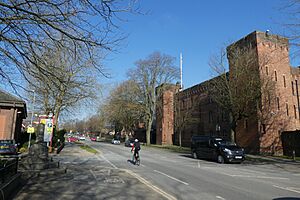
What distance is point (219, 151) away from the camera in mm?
22172

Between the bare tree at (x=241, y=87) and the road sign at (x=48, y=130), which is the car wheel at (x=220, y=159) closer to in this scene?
the bare tree at (x=241, y=87)

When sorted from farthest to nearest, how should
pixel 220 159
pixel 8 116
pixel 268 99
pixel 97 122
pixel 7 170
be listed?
1. pixel 97 122
2. pixel 268 99
3. pixel 8 116
4. pixel 220 159
5. pixel 7 170

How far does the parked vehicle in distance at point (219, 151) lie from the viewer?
21.5 meters

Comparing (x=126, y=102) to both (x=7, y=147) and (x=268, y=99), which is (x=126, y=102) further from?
(x=7, y=147)

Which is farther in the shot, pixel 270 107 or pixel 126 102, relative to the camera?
pixel 126 102

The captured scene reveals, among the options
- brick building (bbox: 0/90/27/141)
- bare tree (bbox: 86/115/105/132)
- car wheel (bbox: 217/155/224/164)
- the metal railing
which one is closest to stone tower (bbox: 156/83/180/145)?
bare tree (bbox: 86/115/105/132)

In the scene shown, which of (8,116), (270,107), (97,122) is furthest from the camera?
(97,122)

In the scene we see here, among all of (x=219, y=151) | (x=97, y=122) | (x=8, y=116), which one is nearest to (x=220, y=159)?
(x=219, y=151)

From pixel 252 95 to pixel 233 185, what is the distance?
19017 millimetres

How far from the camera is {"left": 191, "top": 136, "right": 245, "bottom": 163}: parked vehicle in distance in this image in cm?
2145

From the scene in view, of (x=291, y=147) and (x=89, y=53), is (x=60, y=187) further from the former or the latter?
(x=291, y=147)

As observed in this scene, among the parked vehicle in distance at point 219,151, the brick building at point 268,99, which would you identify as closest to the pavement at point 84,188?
the parked vehicle in distance at point 219,151

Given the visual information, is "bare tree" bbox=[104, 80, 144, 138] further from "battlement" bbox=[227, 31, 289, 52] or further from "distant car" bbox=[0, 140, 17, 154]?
"distant car" bbox=[0, 140, 17, 154]

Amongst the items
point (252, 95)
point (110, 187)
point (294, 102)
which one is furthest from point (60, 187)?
point (294, 102)
